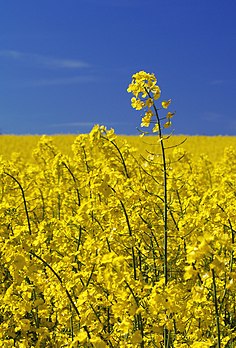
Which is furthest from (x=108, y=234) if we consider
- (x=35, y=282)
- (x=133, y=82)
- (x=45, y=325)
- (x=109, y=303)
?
(x=45, y=325)

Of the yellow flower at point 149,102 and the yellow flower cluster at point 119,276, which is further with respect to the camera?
the yellow flower at point 149,102

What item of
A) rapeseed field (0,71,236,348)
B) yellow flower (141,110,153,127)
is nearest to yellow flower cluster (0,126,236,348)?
rapeseed field (0,71,236,348)

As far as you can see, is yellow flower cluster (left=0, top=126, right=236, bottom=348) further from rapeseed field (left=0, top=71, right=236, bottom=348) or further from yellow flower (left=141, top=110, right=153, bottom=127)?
yellow flower (left=141, top=110, right=153, bottom=127)

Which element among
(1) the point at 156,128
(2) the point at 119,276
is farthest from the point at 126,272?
(1) the point at 156,128

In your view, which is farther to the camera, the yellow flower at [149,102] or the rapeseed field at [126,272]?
the yellow flower at [149,102]

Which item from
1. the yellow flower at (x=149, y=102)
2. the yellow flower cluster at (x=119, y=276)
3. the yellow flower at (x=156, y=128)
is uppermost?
the yellow flower at (x=149, y=102)

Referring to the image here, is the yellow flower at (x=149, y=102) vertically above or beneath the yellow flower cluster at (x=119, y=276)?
above

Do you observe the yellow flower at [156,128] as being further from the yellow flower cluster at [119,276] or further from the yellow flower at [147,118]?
the yellow flower cluster at [119,276]

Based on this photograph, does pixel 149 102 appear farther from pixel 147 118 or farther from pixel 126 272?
pixel 126 272

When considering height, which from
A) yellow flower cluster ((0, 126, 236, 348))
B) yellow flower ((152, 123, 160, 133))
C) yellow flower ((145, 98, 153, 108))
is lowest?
yellow flower cluster ((0, 126, 236, 348))

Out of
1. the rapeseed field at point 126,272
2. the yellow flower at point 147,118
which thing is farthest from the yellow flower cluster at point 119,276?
the yellow flower at point 147,118

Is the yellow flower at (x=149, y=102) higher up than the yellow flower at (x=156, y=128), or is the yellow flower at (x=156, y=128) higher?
the yellow flower at (x=149, y=102)

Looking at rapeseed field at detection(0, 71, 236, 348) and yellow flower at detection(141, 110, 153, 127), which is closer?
rapeseed field at detection(0, 71, 236, 348)

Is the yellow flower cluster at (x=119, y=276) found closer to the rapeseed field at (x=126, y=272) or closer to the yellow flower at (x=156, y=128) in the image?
the rapeseed field at (x=126, y=272)
